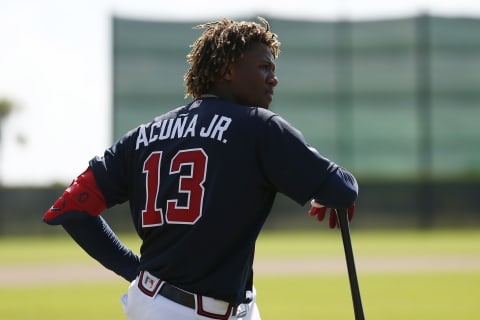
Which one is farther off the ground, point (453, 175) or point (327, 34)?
point (327, 34)

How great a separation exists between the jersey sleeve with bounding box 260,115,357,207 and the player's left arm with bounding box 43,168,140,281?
75cm

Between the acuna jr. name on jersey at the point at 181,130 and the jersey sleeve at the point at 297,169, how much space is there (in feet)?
0.55

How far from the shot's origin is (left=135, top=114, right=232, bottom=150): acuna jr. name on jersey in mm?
3143

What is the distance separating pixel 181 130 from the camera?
3.23 m

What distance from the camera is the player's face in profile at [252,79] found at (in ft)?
10.9

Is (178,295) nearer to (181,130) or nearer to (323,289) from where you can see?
(181,130)

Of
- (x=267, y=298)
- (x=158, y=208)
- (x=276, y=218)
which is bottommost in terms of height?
(x=276, y=218)

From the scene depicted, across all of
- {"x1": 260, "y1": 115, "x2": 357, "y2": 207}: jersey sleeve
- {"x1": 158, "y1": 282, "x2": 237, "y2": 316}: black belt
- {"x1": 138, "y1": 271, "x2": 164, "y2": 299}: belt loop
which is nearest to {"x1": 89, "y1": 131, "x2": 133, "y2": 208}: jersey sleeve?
{"x1": 138, "y1": 271, "x2": 164, "y2": 299}: belt loop

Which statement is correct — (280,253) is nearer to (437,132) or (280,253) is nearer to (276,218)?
(276,218)

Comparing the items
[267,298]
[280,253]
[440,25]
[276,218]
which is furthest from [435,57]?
[267,298]

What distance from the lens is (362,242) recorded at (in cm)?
2200

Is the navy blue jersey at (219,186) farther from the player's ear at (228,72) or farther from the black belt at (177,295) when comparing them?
the player's ear at (228,72)

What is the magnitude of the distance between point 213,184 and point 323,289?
28.4 feet

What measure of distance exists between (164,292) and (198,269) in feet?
0.54
